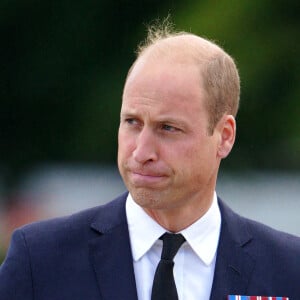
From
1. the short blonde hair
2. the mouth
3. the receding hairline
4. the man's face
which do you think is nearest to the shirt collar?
the man's face

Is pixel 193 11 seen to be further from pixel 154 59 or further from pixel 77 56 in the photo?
pixel 154 59

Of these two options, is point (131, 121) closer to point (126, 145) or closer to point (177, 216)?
point (126, 145)

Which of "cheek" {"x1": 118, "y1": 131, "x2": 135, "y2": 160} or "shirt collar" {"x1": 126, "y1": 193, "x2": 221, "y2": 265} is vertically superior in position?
"cheek" {"x1": 118, "y1": 131, "x2": 135, "y2": 160}

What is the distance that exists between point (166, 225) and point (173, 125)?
1.25 feet

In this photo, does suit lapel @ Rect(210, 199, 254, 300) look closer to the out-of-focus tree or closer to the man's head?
the man's head

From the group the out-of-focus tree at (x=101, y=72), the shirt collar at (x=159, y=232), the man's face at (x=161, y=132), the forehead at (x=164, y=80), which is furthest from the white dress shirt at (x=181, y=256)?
the out-of-focus tree at (x=101, y=72)

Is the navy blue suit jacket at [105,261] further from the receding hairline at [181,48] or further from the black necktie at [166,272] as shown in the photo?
the receding hairline at [181,48]

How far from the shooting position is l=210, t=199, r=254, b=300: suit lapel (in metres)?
4.04

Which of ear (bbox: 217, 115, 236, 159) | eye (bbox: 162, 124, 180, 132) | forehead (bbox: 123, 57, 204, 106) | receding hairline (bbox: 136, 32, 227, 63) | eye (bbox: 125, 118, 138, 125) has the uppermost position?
receding hairline (bbox: 136, 32, 227, 63)

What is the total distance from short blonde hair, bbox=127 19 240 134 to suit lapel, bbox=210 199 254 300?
1.23ft

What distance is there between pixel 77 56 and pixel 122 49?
0.52m

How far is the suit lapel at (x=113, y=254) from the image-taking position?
13.0ft

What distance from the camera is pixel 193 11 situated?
39.5 ft

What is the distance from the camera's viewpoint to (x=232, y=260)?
4.12 metres
